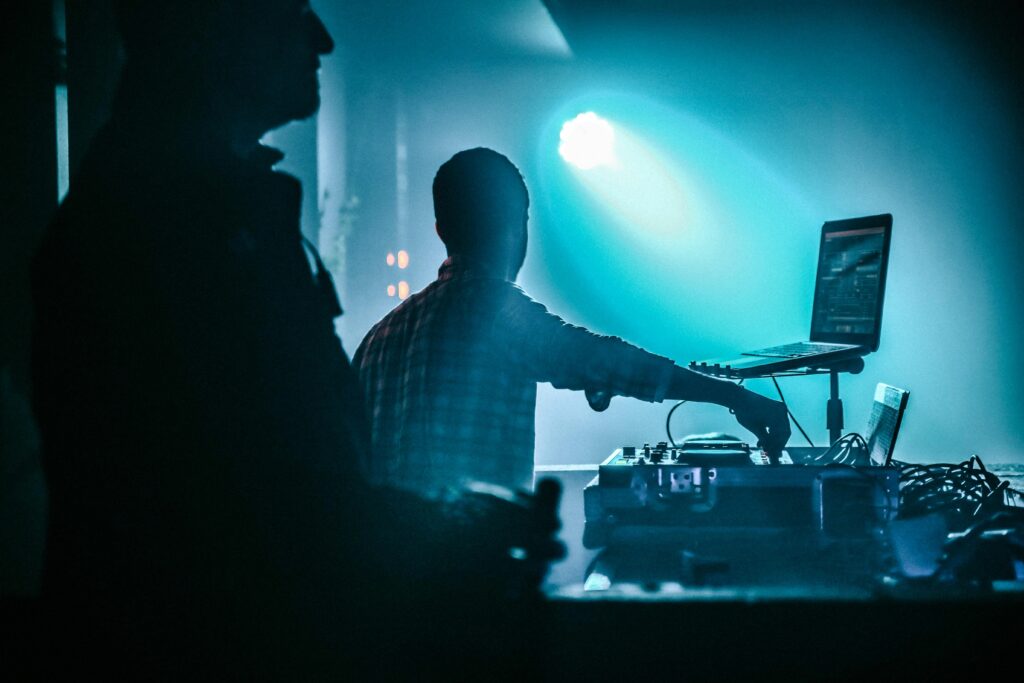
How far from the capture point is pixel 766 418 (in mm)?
1310

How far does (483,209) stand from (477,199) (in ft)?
0.09

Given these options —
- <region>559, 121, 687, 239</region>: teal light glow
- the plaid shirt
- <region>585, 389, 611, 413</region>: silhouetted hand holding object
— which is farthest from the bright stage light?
<region>585, 389, 611, 413</region>: silhouetted hand holding object

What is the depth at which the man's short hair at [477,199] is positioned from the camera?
1.58m

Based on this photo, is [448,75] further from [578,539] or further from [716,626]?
[716,626]

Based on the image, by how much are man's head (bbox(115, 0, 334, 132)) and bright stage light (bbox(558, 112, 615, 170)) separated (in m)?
3.27

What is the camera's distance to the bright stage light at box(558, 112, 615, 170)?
3.94m

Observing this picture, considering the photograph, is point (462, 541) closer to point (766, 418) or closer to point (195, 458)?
point (195, 458)

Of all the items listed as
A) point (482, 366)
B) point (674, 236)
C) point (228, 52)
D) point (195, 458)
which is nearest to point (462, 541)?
point (195, 458)

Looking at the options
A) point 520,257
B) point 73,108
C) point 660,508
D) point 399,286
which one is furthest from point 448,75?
point 660,508

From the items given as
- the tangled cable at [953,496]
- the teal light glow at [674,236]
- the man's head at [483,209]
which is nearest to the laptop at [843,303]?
the tangled cable at [953,496]

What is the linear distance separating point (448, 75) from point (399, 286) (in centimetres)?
123

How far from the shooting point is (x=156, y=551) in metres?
0.63

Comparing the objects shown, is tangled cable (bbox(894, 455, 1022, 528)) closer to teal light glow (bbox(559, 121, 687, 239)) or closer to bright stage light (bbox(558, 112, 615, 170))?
teal light glow (bbox(559, 121, 687, 239))

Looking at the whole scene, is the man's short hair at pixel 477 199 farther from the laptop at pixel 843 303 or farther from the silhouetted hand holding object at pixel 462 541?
the silhouetted hand holding object at pixel 462 541
